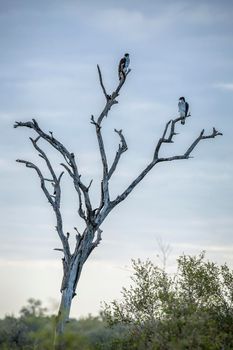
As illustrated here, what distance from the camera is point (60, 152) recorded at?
78.7ft

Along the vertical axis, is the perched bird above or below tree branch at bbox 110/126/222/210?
above

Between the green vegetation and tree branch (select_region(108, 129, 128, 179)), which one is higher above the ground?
tree branch (select_region(108, 129, 128, 179))

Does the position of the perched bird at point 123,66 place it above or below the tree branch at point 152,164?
above

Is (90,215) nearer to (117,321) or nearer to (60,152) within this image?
(60,152)

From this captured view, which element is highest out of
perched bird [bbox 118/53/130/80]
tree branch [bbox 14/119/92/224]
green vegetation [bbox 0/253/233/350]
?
perched bird [bbox 118/53/130/80]

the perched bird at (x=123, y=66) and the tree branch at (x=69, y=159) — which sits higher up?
the perched bird at (x=123, y=66)

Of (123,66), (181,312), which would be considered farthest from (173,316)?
(123,66)

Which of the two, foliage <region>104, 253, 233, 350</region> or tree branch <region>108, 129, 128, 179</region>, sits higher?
tree branch <region>108, 129, 128, 179</region>

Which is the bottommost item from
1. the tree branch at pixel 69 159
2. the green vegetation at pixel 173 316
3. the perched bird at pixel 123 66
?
the green vegetation at pixel 173 316

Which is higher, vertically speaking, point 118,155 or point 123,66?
point 123,66

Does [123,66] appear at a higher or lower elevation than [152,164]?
higher

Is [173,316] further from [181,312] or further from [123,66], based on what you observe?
[123,66]

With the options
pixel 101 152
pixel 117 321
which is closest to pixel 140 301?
pixel 117 321

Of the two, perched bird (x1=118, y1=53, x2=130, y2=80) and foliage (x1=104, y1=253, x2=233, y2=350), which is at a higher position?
perched bird (x1=118, y1=53, x2=130, y2=80)
